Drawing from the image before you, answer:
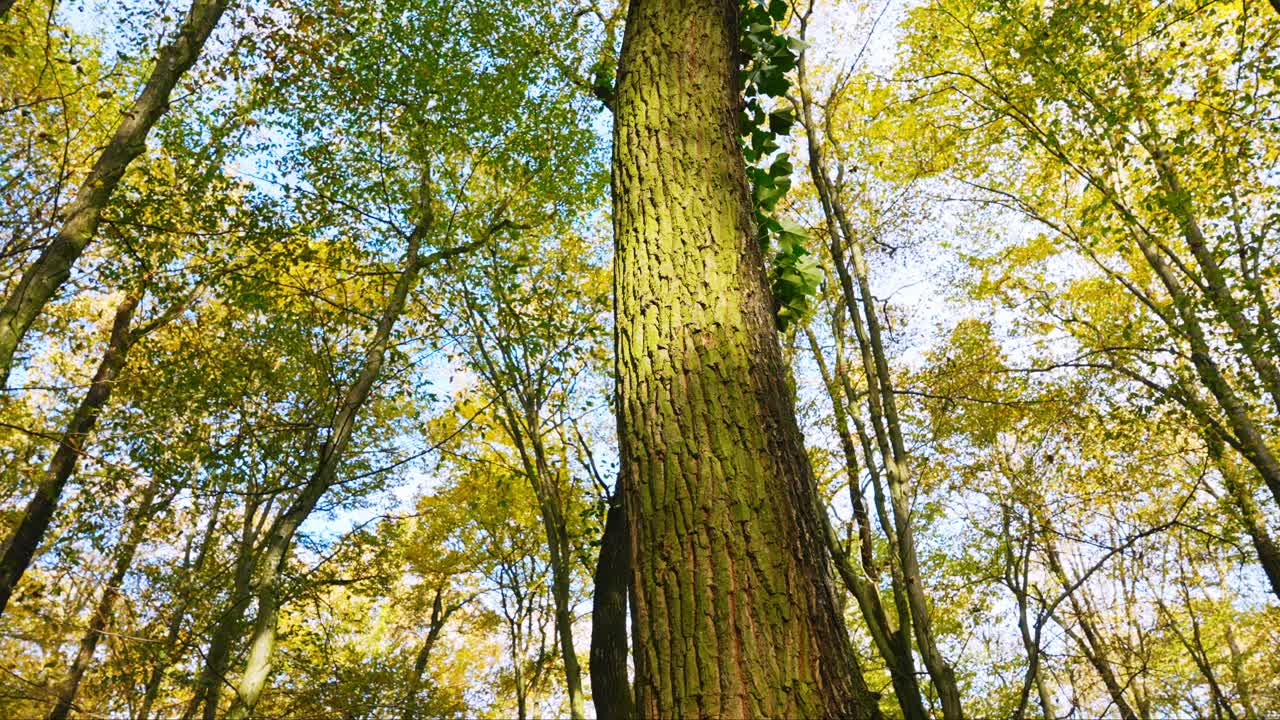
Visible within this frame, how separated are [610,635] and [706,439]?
3.29 meters

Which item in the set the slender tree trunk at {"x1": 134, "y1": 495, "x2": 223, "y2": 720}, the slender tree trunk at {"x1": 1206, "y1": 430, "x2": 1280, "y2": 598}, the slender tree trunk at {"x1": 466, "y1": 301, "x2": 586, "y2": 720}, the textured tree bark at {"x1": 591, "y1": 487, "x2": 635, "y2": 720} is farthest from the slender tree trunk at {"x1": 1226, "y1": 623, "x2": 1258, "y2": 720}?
the slender tree trunk at {"x1": 134, "y1": 495, "x2": 223, "y2": 720}

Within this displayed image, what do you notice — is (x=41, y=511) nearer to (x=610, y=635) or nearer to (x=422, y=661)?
(x=610, y=635)

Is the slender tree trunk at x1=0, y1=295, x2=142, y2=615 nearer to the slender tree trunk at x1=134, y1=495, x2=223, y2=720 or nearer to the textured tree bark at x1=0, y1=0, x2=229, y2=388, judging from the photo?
the slender tree trunk at x1=134, y1=495, x2=223, y2=720

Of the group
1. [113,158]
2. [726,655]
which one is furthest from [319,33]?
[726,655]

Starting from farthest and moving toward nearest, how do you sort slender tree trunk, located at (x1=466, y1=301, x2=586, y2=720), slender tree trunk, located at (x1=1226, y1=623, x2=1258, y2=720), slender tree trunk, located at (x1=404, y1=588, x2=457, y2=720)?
slender tree trunk, located at (x1=1226, y1=623, x2=1258, y2=720), slender tree trunk, located at (x1=404, y1=588, x2=457, y2=720), slender tree trunk, located at (x1=466, y1=301, x2=586, y2=720)

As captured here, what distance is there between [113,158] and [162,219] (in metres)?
2.70

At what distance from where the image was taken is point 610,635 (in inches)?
160

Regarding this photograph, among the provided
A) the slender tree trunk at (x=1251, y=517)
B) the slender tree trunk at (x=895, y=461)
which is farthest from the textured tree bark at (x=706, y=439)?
the slender tree trunk at (x=1251, y=517)

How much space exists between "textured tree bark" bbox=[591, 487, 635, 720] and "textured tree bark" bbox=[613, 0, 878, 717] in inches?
107

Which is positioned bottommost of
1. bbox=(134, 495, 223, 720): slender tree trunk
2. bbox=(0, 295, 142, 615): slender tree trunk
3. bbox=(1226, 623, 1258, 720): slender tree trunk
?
bbox=(1226, 623, 1258, 720): slender tree trunk

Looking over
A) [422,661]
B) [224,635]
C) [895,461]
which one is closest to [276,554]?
[224,635]

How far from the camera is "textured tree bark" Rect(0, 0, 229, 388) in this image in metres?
3.95

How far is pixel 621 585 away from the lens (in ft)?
13.3

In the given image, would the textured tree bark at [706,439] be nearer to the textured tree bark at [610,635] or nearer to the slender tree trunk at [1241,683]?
the textured tree bark at [610,635]
